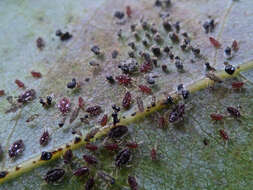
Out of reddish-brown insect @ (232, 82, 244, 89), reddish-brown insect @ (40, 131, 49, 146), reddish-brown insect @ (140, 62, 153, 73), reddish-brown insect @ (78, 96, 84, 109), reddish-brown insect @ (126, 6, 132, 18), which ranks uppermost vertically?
reddish-brown insect @ (126, 6, 132, 18)

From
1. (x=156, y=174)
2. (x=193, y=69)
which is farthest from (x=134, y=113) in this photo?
(x=193, y=69)

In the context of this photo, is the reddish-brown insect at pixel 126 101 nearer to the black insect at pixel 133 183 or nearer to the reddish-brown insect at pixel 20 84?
the black insect at pixel 133 183

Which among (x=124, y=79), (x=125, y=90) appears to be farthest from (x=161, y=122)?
(x=124, y=79)

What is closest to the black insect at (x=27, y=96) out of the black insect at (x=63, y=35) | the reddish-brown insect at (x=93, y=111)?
the reddish-brown insect at (x=93, y=111)

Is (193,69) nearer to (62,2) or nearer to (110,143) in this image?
(110,143)

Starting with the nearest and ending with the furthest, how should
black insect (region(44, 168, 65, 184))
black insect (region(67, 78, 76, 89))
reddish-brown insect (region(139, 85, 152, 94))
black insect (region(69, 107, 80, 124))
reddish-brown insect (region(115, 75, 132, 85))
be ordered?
black insect (region(44, 168, 65, 184)), black insect (region(69, 107, 80, 124)), reddish-brown insect (region(139, 85, 152, 94)), reddish-brown insect (region(115, 75, 132, 85)), black insect (region(67, 78, 76, 89))

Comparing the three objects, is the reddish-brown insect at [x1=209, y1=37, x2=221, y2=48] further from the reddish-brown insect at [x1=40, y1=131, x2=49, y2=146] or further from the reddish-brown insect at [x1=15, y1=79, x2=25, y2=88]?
the reddish-brown insect at [x1=15, y1=79, x2=25, y2=88]

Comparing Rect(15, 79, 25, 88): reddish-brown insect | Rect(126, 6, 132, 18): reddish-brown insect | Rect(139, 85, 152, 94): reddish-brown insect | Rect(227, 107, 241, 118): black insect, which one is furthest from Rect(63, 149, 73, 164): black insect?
Rect(126, 6, 132, 18): reddish-brown insect
